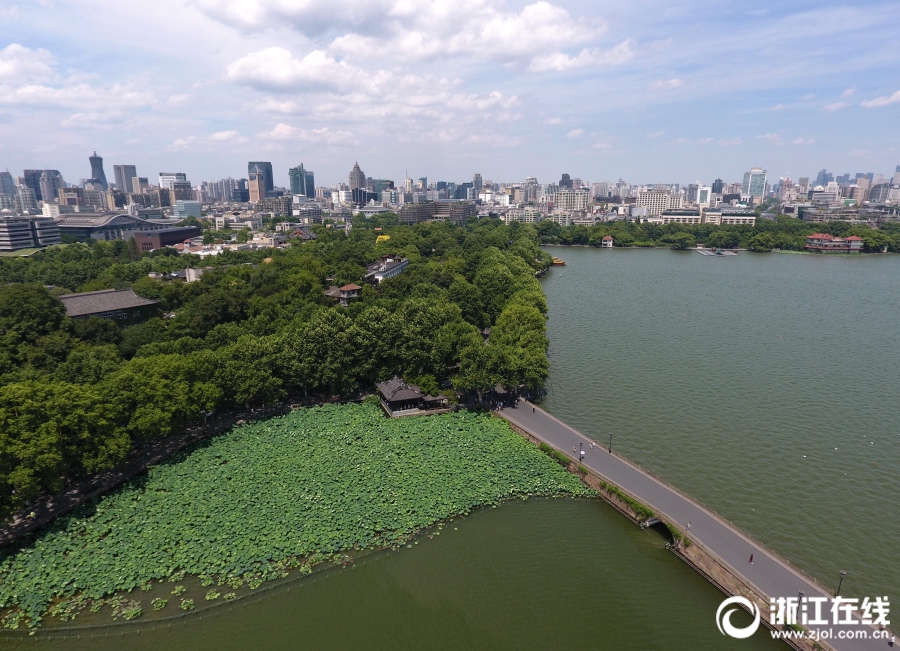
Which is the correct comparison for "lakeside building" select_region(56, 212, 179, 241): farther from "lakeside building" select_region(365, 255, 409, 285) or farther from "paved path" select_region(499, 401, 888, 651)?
"paved path" select_region(499, 401, 888, 651)

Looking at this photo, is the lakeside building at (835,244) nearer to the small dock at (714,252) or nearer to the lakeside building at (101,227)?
the small dock at (714,252)

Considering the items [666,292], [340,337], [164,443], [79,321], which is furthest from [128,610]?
[666,292]

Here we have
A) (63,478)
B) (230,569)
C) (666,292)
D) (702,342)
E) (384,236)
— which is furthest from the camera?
(384,236)

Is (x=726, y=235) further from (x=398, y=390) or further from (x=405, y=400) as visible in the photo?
(x=405, y=400)

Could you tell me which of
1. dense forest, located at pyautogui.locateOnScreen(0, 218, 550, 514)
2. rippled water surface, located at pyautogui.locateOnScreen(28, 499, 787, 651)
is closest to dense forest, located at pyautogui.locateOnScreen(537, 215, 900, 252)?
dense forest, located at pyautogui.locateOnScreen(0, 218, 550, 514)

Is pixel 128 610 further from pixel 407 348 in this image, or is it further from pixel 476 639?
pixel 407 348

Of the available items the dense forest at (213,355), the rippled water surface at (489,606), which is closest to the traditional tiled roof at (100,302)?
the dense forest at (213,355)
